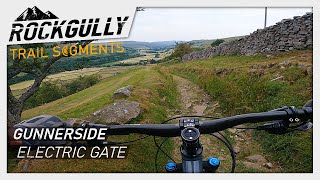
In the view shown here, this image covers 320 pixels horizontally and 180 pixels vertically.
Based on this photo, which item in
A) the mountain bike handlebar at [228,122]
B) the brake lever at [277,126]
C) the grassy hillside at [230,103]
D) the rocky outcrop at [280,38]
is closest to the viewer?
the mountain bike handlebar at [228,122]

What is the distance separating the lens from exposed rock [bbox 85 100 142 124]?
480cm

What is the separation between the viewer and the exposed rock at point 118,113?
4798mm

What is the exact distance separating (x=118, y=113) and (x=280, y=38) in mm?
8217

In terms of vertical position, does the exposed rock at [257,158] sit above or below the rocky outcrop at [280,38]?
below

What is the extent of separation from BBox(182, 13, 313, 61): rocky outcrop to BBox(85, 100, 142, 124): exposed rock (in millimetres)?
6590

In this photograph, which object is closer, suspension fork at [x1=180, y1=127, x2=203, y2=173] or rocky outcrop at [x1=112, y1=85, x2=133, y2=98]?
suspension fork at [x1=180, y1=127, x2=203, y2=173]

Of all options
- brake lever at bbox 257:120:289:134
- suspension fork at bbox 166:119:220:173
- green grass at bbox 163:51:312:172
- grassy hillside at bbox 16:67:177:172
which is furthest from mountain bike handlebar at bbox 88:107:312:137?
green grass at bbox 163:51:312:172

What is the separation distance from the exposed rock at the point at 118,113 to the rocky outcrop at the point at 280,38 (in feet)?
21.6

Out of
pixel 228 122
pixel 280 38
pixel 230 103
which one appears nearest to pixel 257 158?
pixel 230 103

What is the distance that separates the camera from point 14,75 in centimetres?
389

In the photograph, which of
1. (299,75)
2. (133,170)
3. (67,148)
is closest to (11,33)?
(67,148)

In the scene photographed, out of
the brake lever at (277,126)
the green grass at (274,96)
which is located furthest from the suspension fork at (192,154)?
the green grass at (274,96)

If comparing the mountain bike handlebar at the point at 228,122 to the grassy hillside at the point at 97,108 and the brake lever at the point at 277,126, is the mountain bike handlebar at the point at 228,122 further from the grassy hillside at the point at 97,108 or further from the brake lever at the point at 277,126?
the grassy hillside at the point at 97,108

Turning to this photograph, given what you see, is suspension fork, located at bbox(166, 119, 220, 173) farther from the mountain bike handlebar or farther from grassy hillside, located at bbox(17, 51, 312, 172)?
grassy hillside, located at bbox(17, 51, 312, 172)
